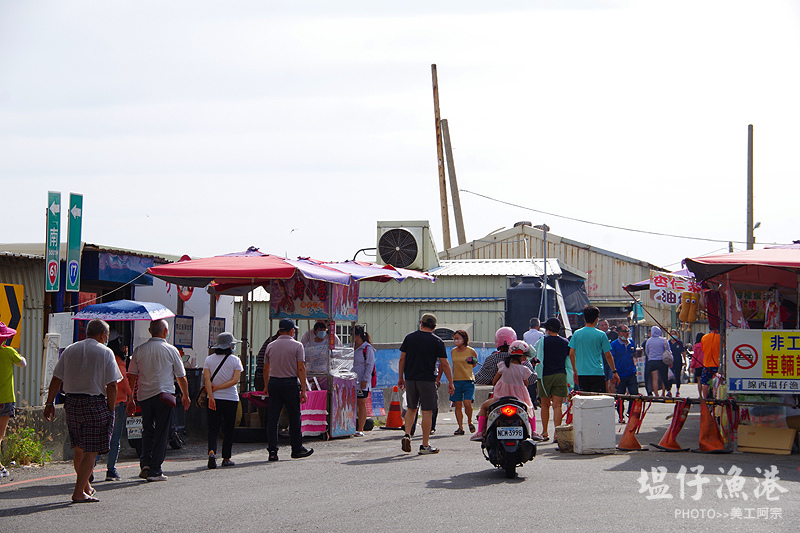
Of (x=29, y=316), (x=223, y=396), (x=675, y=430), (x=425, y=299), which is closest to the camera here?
(x=223, y=396)

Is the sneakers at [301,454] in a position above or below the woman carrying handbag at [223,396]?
below

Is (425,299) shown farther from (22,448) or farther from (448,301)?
(22,448)

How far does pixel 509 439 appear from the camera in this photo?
31.3 ft

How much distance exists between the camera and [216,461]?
12016mm

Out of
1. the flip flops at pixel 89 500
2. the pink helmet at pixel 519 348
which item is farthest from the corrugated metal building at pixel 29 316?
the pink helmet at pixel 519 348

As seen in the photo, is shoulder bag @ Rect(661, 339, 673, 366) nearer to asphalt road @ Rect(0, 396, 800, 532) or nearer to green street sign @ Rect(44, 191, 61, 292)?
asphalt road @ Rect(0, 396, 800, 532)

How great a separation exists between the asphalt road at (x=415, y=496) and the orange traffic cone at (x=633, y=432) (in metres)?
0.29

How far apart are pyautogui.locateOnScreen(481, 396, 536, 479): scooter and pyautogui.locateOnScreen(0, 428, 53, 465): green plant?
5.79 m

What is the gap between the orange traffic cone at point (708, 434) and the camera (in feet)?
38.5

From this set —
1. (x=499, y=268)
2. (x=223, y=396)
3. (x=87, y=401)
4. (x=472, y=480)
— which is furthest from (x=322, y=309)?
(x=499, y=268)

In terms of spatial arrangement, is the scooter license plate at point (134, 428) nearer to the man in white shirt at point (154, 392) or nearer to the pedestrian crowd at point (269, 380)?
the pedestrian crowd at point (269, 380)

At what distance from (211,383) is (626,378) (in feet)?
30.2

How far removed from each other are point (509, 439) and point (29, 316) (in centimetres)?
816

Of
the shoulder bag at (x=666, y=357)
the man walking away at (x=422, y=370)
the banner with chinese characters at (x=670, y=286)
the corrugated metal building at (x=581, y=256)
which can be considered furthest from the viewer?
the corrugated metal building at (x=581, y=256)
